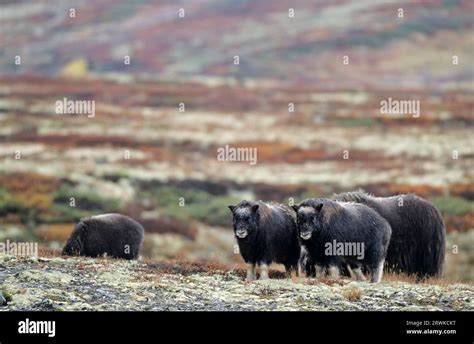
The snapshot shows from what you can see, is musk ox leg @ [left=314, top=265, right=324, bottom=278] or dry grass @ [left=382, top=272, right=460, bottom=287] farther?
dry grass @ [left=382, top=272, right=460, bottom=287]

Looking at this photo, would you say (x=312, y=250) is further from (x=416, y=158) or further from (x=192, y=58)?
(x=192, y=58)

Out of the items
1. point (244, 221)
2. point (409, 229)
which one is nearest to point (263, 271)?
point (244, 221)

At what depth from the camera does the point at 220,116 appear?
242 feet

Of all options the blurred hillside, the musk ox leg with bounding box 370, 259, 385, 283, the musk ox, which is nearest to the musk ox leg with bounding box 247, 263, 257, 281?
the musk ox leg with bounding box 370, 259, 385, 283

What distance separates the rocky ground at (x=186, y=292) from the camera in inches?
578

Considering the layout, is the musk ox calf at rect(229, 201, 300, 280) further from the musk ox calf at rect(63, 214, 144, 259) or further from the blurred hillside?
the blurred hillside

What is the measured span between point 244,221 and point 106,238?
513 centimetres

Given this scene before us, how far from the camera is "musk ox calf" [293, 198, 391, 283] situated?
1733 cm

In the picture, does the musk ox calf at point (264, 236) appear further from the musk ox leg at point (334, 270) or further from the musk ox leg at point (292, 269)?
the musk ox leg at point (334, 270)

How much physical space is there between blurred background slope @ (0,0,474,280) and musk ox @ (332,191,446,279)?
30.3 ft

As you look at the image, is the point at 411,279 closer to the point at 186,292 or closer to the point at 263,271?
the point at 263,271

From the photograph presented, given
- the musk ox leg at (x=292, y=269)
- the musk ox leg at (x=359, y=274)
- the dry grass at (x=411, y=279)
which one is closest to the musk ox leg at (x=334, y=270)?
the musk ox leg at (x=359, y=274)

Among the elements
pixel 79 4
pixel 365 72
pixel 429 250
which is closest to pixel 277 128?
pixel 429 250

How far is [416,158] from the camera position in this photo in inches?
2147
